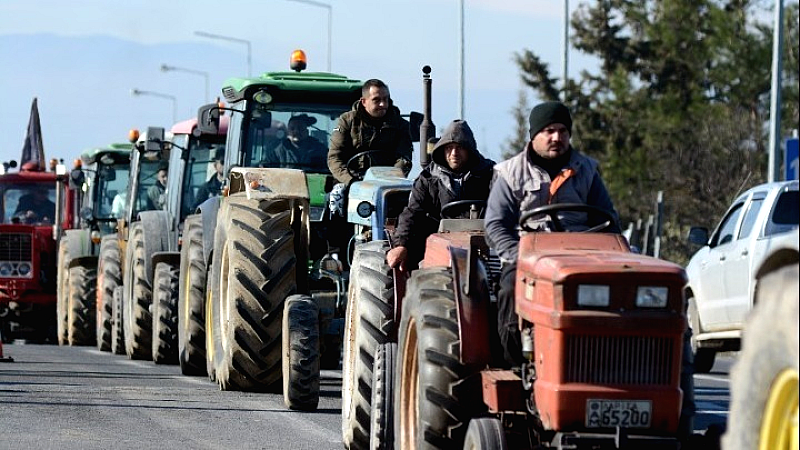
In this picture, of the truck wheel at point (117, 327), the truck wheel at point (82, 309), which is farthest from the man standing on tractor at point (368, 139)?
the truck wheel at point (82, 309)

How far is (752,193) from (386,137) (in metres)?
5.72

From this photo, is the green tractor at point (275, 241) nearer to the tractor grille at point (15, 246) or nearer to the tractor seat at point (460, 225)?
the tractor seat at point (460, 225)

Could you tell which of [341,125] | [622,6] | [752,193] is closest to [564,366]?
[341,125]

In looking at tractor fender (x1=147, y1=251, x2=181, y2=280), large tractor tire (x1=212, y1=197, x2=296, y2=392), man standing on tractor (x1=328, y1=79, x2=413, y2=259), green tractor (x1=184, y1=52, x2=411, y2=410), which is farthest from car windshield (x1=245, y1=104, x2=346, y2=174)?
tractor fender (x1=147, y1=251, x2=181, y2=280)

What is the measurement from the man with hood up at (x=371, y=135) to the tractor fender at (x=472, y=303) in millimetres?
5774

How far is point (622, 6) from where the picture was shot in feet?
192

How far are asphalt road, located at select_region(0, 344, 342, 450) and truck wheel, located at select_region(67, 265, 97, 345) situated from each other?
8016 mm

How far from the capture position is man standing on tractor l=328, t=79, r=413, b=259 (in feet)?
50.1

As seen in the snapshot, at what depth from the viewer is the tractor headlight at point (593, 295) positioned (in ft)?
27.0

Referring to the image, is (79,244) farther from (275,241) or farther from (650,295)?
(650,295)

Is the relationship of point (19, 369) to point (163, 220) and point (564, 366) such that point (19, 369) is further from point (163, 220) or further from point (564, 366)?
point (564, 366)

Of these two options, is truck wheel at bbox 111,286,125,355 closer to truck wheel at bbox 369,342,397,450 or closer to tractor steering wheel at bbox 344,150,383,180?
tractor steering wheel at bbox 344,150,383,180

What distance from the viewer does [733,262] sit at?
19.9 metres

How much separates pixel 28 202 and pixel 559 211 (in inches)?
969
